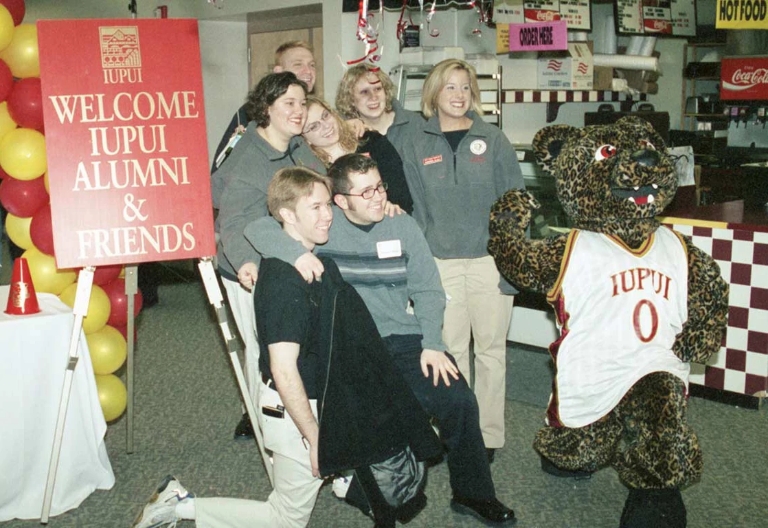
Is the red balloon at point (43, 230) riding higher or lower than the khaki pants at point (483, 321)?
higher

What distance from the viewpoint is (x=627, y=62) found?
20.2 feet

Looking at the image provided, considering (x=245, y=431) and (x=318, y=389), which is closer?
(x=318, y=389)

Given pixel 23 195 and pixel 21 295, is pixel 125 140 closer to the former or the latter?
pixel 23 195

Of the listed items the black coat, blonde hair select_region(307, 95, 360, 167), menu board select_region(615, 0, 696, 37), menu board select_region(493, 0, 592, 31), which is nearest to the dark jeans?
the black coat

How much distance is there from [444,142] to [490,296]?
1.92 ft

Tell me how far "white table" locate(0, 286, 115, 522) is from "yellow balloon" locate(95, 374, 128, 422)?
0.35m

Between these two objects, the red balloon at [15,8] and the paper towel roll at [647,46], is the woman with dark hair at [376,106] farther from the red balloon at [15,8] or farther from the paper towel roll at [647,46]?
the paper towel roll at [647,46]

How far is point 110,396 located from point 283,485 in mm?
1292

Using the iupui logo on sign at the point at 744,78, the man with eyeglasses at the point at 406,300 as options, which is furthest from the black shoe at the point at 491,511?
the iupui logo on sign at the point at 744,78

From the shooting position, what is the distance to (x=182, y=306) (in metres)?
5.53

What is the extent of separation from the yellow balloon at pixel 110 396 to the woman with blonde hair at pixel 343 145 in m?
1.28

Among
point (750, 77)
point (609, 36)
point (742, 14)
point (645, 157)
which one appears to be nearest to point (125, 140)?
point (645, 157)

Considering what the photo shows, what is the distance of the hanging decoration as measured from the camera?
3702 mm

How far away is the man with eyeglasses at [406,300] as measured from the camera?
7.93 feet
